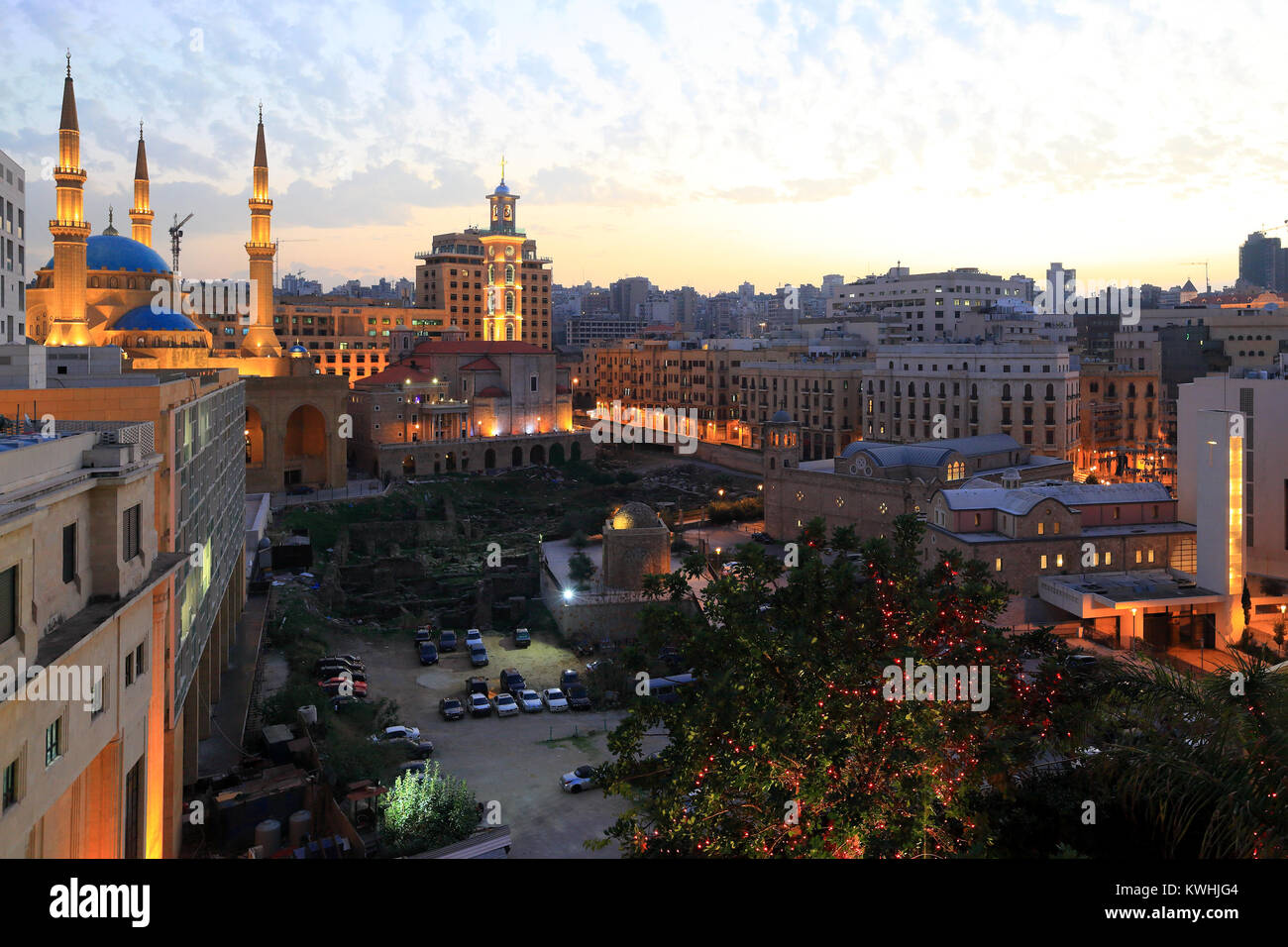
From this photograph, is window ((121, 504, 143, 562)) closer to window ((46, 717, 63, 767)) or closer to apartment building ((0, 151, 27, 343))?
window ((46, 717, 63, 767))

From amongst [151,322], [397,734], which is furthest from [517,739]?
[151,322]

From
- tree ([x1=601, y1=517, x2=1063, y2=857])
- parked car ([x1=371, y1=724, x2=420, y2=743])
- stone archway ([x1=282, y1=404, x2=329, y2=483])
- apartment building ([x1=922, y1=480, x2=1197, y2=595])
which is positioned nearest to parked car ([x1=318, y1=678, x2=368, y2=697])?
parked car ([x1=371, y1=724, x2=420, y2=743])

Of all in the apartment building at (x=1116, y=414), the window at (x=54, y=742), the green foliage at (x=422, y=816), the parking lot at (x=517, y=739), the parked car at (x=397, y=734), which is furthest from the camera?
the apartment building at (x=1116, y=414)

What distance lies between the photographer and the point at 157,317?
49938 mm

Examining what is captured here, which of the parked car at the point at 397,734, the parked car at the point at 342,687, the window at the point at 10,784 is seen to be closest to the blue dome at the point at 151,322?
the parked car at the point at 342,687

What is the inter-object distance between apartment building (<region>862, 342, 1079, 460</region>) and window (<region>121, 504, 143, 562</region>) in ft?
166

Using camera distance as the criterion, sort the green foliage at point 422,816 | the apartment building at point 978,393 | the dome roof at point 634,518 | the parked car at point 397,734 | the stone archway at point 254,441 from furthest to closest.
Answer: the stone archway at point 254,441 → the apartment building at point 978,393 → the dome roof at point 634,518 → the parked car at point 397,734 → the green foliage at point 422,816

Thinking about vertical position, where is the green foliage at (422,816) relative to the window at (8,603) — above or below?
below

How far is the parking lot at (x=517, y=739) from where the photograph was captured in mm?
22156

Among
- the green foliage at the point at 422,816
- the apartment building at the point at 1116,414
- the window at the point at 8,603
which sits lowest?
the green foliage at the point at 422,816

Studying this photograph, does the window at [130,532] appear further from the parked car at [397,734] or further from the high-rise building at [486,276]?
the high-rise building at [486,276]

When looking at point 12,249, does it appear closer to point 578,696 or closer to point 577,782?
point 578,696

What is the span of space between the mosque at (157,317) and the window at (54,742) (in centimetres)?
3614

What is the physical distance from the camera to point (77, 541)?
1096 cm
